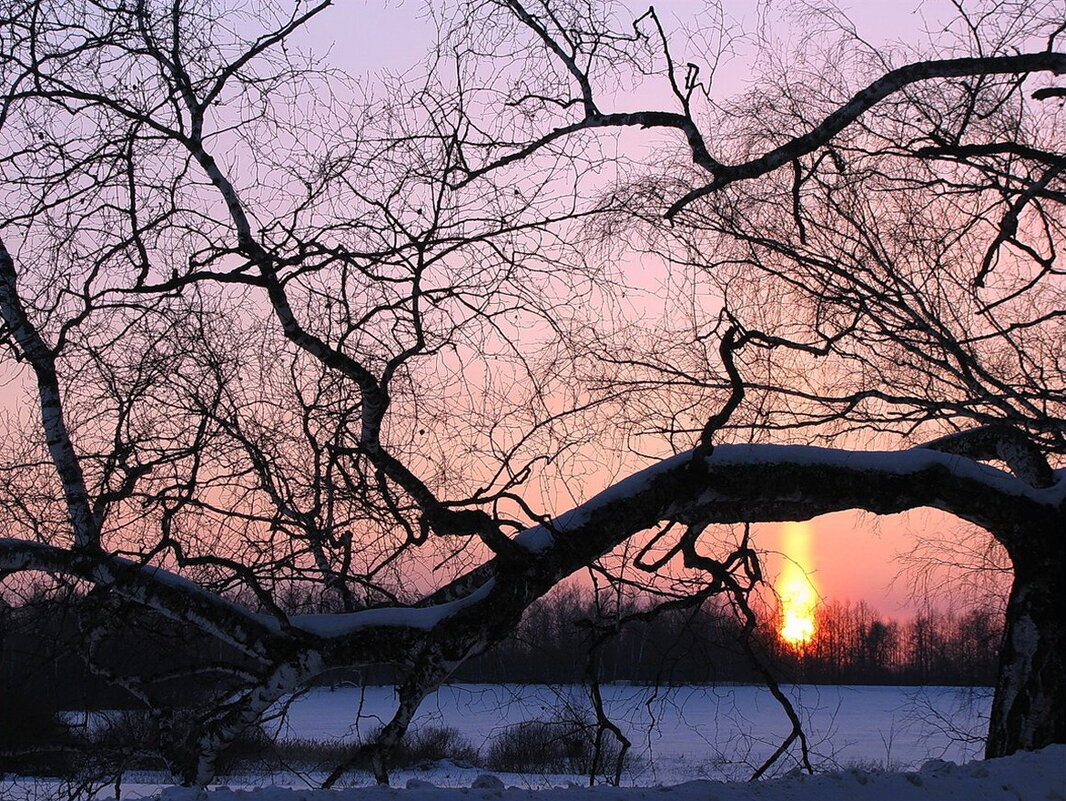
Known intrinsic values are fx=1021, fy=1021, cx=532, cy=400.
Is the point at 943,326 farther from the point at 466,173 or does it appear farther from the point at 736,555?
the point at 466,173

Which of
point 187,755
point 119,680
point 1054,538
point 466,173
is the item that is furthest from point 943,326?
point 119,680

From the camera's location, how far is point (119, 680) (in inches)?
239

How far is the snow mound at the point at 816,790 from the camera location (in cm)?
359

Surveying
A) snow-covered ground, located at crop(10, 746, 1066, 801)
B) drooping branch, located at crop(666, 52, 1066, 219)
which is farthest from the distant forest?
drooping branch, located at crop(666, 52, 1066, 219)

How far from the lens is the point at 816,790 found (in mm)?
4164

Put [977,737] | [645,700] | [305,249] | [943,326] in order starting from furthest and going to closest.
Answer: [977,737] → [943,326] → [645,700] → [305,249]

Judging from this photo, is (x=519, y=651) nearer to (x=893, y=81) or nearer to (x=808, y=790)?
(x=808, y=790)

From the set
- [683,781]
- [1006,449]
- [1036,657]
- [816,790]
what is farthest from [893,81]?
[683,781]

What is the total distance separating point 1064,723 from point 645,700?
221 centimetres

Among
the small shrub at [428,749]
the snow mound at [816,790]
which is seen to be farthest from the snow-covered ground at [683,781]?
the small shrub at [428,749]

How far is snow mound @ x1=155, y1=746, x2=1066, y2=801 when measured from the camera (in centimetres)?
359

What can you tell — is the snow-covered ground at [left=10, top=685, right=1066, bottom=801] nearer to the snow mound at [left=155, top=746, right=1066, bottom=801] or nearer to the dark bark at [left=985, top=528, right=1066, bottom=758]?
the snow mound at [left=155, top=746, right=1066, bottom=801]

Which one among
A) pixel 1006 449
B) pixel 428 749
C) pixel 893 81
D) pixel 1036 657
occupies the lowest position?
pixel 428 749

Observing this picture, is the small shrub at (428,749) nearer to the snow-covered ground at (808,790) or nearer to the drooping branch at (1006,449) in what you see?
the snow-covered ground at (808,790)
